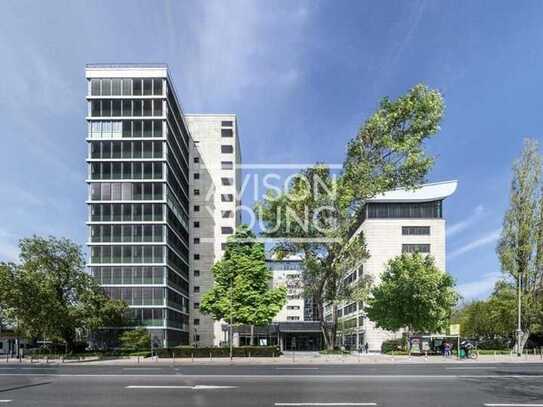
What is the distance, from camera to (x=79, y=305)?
53.7 meters

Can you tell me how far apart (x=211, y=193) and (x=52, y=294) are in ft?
164

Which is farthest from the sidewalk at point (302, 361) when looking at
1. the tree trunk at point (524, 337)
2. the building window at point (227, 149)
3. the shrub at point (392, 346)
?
the building window at point (227, 149)

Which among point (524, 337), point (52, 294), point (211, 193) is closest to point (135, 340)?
point (52, 294)

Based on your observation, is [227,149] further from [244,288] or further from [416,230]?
A: [244,288]

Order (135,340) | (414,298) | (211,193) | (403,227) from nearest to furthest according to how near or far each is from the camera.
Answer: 1. (414,298)
2. (135,340)
3. (403,227)
4. (211,193)

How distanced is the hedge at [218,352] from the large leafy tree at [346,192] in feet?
19.1

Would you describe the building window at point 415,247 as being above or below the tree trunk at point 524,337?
above

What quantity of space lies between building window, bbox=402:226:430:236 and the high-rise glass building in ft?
119

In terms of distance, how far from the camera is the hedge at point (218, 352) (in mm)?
48719

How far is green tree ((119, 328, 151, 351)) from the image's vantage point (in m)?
58.6

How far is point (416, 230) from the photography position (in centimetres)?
8425

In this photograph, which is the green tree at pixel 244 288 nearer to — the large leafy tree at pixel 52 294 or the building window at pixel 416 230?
the large leafy tree at pixel 52 294

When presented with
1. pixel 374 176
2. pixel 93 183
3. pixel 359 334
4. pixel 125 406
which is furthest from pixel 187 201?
pixel 125 406

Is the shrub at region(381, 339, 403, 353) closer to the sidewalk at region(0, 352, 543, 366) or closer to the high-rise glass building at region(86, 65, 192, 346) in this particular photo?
the sidewalk at region(0, 352, 543, 366)
